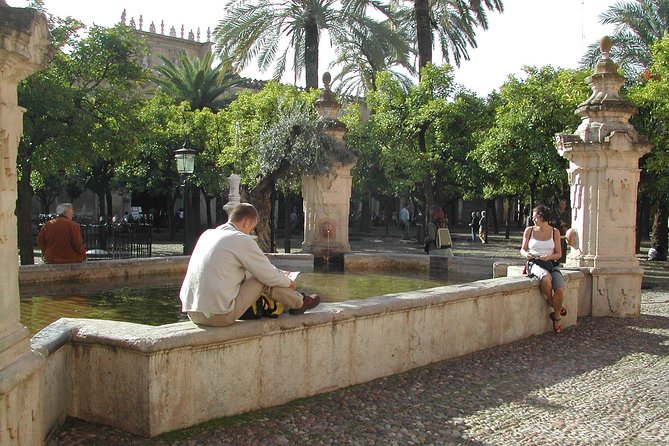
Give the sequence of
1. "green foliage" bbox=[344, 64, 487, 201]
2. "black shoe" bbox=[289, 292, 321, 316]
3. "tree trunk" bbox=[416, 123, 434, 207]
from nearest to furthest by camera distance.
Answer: "black shoe" bbox=[289, 292, 321, 316] → "green foliage" bbox=[344, 64, 487, 201] → "tree trunk" bbox=[416, 123, 434, 207]

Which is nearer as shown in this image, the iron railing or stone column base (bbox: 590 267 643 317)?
stone column base (bbox: 590 267 643 317)

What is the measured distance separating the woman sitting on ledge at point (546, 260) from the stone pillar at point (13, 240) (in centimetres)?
602

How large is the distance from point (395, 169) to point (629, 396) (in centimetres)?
1931

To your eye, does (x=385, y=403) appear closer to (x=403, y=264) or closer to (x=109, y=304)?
(x=109, y=304)

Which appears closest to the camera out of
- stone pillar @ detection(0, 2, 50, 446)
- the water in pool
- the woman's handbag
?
stone pillar @ detection(0, 2, 50, 446)

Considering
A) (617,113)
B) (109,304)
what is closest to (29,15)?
(109,304)

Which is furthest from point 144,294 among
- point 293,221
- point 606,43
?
point 293,221

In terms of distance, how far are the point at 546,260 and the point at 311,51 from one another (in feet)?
53.1

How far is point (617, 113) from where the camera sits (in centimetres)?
942

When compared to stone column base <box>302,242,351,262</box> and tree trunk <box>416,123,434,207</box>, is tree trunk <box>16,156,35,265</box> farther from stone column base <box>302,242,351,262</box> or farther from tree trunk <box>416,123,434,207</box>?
tree trunk <box>416,123,434,207</box>

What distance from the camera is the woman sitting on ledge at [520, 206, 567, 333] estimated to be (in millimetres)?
8016

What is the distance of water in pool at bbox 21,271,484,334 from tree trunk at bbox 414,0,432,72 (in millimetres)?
13577

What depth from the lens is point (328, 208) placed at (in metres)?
12.6

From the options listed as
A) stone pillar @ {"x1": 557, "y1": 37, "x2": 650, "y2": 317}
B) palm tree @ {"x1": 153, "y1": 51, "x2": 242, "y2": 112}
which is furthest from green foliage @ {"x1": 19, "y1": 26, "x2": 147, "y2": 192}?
palm tree @ {"x1": 153, "y1": 51, "x2": 242, "y2": 112}
